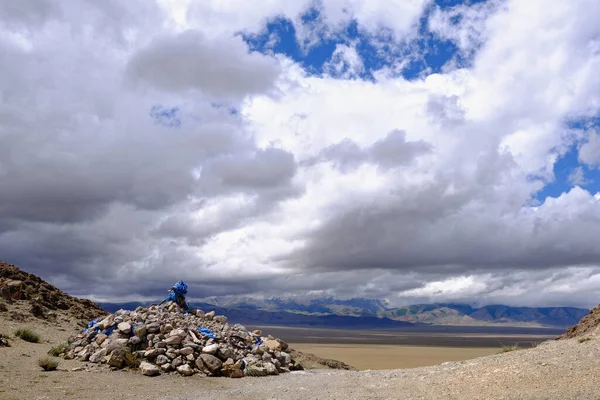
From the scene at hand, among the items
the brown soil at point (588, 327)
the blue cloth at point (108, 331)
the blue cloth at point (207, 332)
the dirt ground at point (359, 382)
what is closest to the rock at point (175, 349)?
the blue cloth at point (108, 331)

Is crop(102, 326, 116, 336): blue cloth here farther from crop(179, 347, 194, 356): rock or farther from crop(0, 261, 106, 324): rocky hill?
crop(0, 261, 106, 324): rocky hill

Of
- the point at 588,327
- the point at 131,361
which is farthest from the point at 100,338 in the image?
the point at 588,327

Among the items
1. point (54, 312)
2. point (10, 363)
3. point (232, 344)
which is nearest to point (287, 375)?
point (232, 344)

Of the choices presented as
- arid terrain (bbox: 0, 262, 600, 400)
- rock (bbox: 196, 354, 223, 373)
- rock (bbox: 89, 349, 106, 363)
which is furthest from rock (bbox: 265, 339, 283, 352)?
rock (bbox: 89, 349, 106, 363)

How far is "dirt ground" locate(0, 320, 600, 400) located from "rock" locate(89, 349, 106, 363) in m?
0.56

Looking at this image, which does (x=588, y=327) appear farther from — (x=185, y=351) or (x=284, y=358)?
(x=185, y=351)

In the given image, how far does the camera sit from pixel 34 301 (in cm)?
3900

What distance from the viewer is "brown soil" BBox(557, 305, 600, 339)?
2341 cm

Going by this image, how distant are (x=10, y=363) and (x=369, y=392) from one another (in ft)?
46.7

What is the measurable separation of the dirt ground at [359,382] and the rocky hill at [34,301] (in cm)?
1470

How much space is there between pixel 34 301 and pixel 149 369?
73.4 ft

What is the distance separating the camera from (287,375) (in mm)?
23625

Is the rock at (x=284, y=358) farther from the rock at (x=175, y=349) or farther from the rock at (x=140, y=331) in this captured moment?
the rock at (x=140, y=331)

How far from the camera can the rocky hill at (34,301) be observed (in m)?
36.4
